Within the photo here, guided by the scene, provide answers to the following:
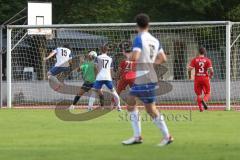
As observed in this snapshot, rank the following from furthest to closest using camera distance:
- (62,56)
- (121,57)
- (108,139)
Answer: (121,57)
(62,56)
(108,139)

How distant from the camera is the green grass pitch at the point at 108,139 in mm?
10875

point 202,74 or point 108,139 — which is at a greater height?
point 202,74

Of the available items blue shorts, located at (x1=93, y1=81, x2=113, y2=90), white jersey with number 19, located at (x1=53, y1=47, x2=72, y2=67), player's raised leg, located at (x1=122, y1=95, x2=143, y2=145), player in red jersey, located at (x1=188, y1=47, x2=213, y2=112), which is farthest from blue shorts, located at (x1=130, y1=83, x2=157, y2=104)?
white jersey with number 19, located at (x1=53, y1=47, x2=72, y2=67)

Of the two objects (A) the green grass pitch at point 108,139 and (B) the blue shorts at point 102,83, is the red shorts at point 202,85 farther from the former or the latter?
(A) the green grass pitch at point 108,139

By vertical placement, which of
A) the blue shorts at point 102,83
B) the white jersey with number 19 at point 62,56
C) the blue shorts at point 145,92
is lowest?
the blue shorts at point 145,92

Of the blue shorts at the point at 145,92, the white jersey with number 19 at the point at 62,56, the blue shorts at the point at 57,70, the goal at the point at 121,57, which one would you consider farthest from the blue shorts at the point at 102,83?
the blue shorts at the point at 145,92

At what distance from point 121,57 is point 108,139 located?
55.5 ft

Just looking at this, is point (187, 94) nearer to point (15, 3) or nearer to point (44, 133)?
point (15, 3)

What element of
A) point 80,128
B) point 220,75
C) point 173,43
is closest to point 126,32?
point 173,43

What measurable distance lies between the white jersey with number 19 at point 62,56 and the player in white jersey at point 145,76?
12.9m

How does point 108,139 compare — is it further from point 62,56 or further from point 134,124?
point 62,56

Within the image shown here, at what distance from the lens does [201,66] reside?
23375mm

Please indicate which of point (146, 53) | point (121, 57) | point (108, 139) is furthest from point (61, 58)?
point (146, 53)

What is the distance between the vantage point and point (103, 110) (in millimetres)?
23516
